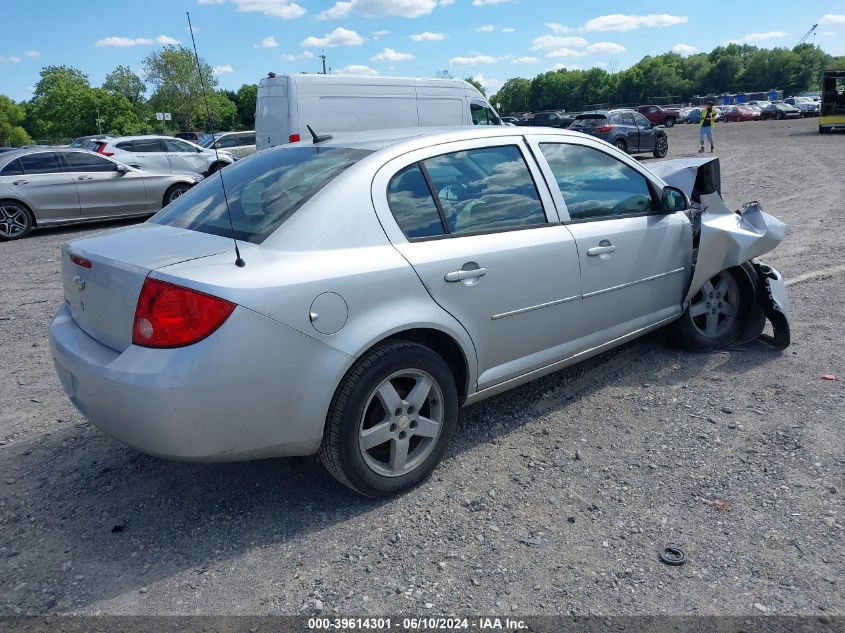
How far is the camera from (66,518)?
10.5ft

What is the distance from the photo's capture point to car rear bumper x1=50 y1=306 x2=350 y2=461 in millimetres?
2643

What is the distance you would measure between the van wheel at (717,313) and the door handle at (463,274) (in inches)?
86.3

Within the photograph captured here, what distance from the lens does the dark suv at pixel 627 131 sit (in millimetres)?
24906

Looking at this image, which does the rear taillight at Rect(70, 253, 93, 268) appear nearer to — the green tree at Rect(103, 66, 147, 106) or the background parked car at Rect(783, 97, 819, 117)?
the background parked car at Rect(783, 97, 819, 117)

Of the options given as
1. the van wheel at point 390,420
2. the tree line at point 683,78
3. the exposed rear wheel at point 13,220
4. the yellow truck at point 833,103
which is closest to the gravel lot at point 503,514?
the van wheel at point 390,420

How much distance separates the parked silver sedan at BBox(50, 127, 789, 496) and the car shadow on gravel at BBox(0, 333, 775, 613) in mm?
383

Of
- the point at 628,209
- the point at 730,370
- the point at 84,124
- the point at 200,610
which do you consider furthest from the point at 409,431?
the point at 84,124

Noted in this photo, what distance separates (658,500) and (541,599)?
0.93 meters

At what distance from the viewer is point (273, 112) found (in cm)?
1240

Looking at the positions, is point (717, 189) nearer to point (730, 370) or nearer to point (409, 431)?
point (730, 370)

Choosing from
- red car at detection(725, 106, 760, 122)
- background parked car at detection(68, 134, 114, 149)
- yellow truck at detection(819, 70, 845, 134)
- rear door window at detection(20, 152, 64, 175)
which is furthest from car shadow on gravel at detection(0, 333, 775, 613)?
red car at detection(725, 106, 760, 122)

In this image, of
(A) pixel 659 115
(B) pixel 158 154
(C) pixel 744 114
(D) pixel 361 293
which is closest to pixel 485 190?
(D) pixel 361 293

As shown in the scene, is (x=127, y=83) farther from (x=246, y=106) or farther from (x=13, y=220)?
(x=13, y=220)

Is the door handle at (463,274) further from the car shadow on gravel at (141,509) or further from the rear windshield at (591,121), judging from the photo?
the rear windshield at (591,121)
